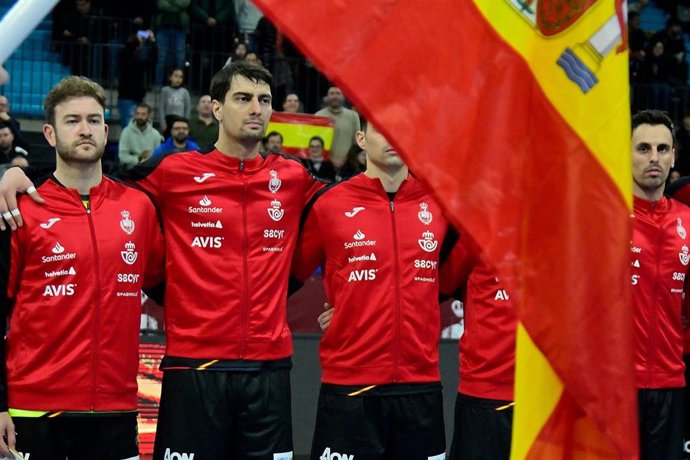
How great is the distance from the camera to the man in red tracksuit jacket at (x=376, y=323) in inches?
270

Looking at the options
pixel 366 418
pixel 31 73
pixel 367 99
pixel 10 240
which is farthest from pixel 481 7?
pixel 31 73

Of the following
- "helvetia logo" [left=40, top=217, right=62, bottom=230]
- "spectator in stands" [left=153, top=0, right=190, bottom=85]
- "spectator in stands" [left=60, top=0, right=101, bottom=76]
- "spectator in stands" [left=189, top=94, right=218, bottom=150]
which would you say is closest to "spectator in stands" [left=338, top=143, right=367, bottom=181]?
"spectator in stands" [left=189, top=94, right=218, bottom=150]

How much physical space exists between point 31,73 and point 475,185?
1499 centimetres

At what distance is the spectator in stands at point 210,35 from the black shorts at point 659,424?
11.0 meters

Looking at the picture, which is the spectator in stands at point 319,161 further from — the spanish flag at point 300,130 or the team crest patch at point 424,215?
the team crest patch at point 424,215

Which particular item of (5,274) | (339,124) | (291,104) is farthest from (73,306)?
(339,124)

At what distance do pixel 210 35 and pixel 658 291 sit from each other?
11555mm

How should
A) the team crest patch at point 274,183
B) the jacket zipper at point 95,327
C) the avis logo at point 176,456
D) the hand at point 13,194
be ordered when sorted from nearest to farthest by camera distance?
the hand at point 13,194 → the jacket zipper at point 95,327 → the avis logo at point 176,456 → the team crest patch at point 274,183

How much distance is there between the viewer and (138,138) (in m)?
15.2

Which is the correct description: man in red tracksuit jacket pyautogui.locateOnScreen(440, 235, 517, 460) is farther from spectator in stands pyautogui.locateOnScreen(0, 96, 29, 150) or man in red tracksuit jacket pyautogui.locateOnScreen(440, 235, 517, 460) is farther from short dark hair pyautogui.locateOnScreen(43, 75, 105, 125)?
spectator in stands pyautogui.locateOnScreen(0, 96, 29, 150)

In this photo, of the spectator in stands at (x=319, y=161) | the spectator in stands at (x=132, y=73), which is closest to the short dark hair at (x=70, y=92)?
the spectator in stands at (x=319, y=161)

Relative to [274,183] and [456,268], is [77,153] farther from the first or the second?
[456,268]

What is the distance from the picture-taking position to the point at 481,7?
3307 mm

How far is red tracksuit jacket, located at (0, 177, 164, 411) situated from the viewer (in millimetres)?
6191
